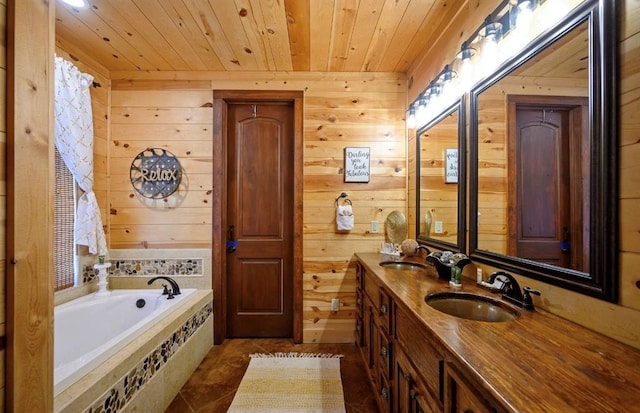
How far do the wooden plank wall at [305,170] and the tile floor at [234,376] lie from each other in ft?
0.69

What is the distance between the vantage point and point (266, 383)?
1.95 metres

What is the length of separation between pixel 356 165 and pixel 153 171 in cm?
194

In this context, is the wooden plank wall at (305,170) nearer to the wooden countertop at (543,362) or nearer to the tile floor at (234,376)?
the tile floor at (234,376)

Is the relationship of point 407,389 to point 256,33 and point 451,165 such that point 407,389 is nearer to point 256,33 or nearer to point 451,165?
point 451,165

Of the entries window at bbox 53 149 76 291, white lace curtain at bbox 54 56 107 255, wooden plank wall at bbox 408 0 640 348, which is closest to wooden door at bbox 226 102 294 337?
white lace curtain at bbox 54 56 107 255

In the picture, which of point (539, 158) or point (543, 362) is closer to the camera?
point (543, 362)

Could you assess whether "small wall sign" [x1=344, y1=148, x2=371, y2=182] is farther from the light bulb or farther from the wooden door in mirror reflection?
the light bulb

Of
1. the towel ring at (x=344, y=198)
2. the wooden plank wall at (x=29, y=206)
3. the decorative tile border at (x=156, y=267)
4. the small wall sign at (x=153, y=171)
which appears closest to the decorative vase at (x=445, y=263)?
the towel ring at (x=344, y=198)

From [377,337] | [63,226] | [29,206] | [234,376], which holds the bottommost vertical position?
[234,376]

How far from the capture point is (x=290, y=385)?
1926 mm

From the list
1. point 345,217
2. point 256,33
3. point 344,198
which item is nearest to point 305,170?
point 344,198

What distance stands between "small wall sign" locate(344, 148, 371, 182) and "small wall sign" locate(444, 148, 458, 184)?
794 millimetres

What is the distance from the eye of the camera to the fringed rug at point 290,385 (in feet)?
5.67

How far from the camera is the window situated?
→ 2.02 m
